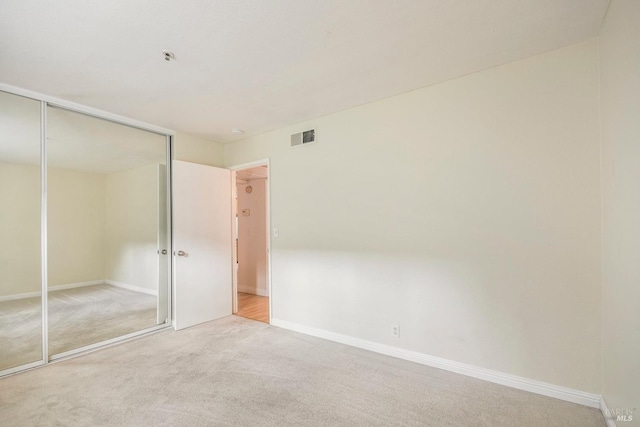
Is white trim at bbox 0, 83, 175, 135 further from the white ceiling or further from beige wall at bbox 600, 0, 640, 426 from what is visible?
beige wall at bbox 600, 0, 640, 426

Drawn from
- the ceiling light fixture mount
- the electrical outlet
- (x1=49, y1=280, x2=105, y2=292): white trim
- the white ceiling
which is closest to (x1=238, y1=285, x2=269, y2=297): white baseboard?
(x1=49, y1=280, x2=105, y2=292): white trim

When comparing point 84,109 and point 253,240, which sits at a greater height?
point 84,109

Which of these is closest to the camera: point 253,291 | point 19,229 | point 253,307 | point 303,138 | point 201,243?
point 19,229

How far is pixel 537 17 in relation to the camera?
1761mm

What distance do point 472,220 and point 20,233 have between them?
4207 mm

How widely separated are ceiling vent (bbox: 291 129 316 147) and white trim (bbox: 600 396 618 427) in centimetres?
336

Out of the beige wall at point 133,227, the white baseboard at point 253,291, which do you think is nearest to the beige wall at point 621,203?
the beige wall at point 133,227

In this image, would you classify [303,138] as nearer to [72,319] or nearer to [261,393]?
[261,393]

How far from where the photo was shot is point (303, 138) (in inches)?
138

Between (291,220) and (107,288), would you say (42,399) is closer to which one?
(107,288)

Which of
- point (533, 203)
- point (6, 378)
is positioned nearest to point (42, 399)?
point (6, 378)

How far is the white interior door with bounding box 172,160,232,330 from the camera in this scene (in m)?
3.62

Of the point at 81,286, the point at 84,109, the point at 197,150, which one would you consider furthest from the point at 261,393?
the point at 84,109

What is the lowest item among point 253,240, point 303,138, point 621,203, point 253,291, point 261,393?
point 253,291
